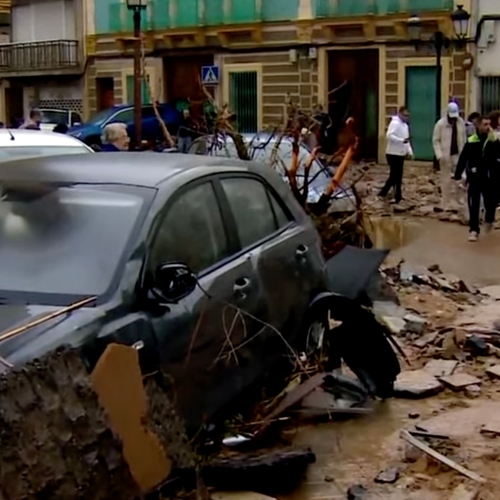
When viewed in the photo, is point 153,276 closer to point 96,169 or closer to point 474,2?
point 96,169

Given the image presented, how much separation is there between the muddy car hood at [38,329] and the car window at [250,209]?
1637 millimetres

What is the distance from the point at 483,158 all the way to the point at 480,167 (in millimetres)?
216

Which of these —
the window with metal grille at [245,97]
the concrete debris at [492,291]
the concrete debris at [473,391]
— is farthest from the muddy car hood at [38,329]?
the window with metal grille at [245,97]

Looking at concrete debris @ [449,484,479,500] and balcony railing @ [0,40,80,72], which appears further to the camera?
balcony railing @ [0,40,80,72]

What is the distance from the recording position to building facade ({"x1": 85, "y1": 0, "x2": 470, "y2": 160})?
31891 millimetres

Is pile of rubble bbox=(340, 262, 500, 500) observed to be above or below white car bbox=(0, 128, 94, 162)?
below

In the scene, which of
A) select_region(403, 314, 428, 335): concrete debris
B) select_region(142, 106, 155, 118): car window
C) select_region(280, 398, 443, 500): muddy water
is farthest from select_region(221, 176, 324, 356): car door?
select_region(142, 106, 155, 118): car window

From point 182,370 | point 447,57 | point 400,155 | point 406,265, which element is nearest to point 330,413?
point 182,370

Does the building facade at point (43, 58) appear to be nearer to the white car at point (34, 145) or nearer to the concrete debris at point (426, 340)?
the white car at point (34, 145)

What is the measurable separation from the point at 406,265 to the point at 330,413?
6752 millimetres

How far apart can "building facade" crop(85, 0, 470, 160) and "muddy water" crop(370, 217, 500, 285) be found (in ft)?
39.1

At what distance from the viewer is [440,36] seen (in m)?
29.4

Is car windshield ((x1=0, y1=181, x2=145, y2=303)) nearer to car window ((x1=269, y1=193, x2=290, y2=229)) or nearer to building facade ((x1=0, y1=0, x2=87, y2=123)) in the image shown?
car window ((x1=269, y1=193, x2=290, y2=229))

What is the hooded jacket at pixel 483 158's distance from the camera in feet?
51.4
